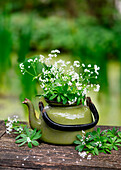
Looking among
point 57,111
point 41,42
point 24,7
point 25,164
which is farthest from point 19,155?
point 24,7

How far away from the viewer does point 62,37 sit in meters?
2.69

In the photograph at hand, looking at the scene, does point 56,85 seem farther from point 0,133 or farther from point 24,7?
point 24,7

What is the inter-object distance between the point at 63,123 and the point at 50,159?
4.4 inches

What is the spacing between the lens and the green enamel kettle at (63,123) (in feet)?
2.06

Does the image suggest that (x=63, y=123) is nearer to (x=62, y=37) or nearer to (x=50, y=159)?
(x=50, y=159)

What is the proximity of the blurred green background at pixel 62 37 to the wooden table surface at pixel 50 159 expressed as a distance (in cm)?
74

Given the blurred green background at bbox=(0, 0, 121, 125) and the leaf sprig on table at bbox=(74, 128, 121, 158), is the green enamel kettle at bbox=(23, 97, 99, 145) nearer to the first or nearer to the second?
the leaf sprig on table at bbox=(74, 128, 121, 158)

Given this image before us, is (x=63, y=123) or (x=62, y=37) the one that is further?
(x=62, y=37)

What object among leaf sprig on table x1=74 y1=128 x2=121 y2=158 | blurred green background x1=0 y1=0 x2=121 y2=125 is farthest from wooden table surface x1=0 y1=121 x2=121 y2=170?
blurred green background x1=0 y1=0 x2=121 y2=125

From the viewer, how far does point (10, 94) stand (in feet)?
8.09

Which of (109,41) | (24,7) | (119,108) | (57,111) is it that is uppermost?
(24,7)

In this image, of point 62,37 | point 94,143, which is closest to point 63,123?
point 94,143

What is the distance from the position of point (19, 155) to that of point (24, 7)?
3.26 metres

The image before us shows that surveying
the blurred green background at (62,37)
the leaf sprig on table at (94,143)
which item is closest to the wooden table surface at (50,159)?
the leaf sprig on table at (94,143)
